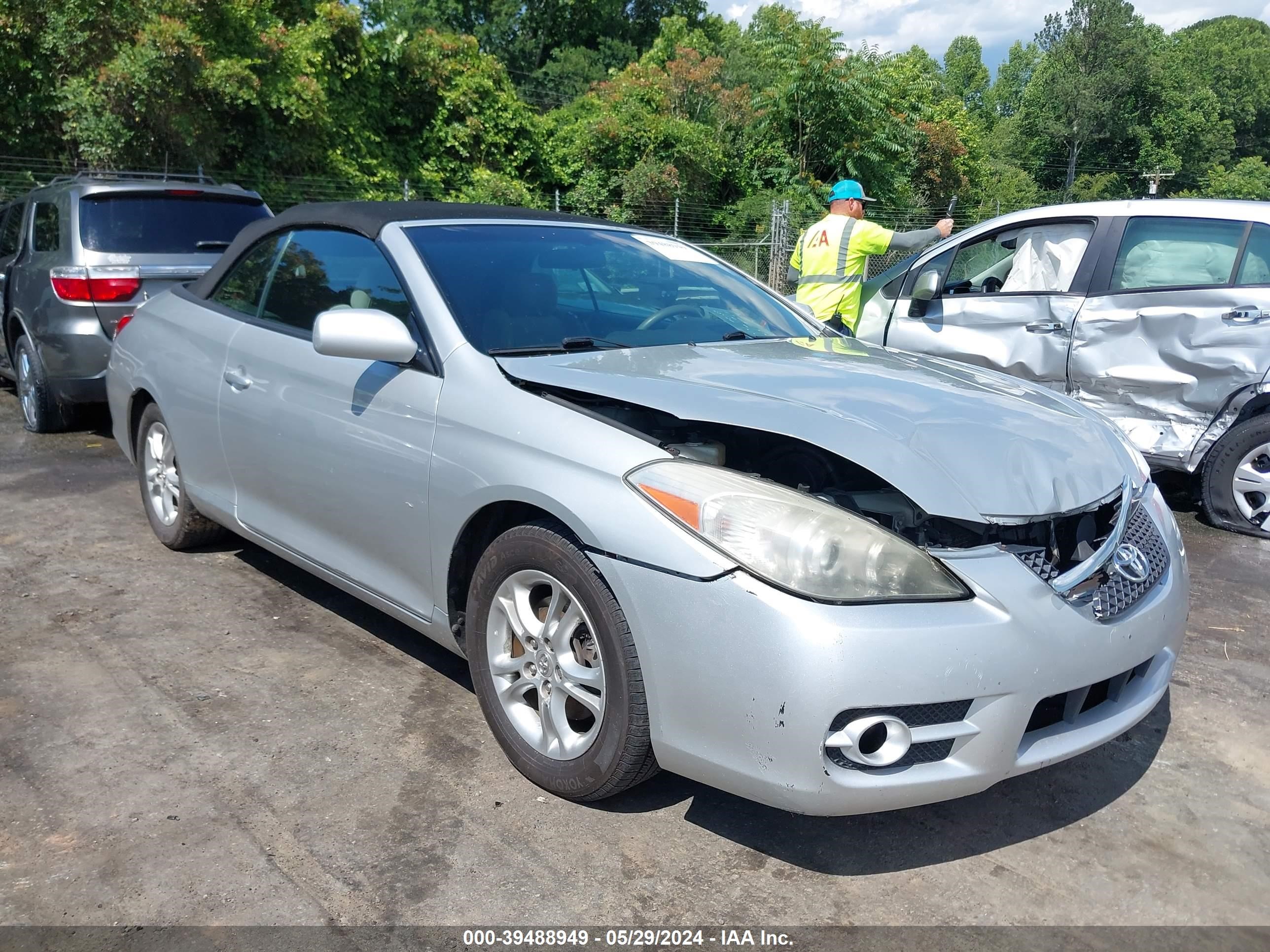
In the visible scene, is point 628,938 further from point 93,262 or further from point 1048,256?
point 93,262

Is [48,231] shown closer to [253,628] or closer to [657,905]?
[253,628]

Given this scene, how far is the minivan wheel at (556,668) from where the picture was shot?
2521mm

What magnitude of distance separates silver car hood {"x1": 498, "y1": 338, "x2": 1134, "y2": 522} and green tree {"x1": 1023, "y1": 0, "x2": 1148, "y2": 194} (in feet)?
219

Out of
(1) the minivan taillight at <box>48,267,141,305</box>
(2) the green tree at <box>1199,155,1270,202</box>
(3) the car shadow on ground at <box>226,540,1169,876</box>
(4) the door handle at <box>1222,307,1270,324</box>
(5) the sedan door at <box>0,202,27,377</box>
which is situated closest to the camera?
(3) the car shadow on ground at <box>226,540,1169,876</box>

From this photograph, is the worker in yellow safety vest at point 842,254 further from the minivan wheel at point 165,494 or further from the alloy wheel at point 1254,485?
the minivan wheel at point 165,494

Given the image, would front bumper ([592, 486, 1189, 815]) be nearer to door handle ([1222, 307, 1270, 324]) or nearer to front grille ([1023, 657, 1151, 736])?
front grille ([1023, 657, 1151, 736])

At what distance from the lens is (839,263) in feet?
22.6

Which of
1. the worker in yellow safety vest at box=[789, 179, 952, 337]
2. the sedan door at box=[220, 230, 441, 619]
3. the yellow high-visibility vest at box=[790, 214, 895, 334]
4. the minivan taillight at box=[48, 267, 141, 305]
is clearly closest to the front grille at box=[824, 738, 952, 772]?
the sedan door at box=[220, 230, 441, 619]

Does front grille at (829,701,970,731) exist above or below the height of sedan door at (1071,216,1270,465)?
below

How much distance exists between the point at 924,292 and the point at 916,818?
4.08 meters

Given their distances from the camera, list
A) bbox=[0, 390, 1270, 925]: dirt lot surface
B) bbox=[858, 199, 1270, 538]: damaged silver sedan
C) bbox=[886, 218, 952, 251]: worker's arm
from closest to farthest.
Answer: bbox=[0, 390, 1270, 925]: dirt lot surface
bbox=[858, 199, 1270, 538]: damaged silver sedan
bbox=[886, 218, 952, 251]: worker's arm

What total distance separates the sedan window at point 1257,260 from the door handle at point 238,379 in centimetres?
476

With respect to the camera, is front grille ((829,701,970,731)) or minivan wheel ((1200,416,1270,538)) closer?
front grille ((829,701,970,731))

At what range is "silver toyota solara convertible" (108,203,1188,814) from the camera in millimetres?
2311
